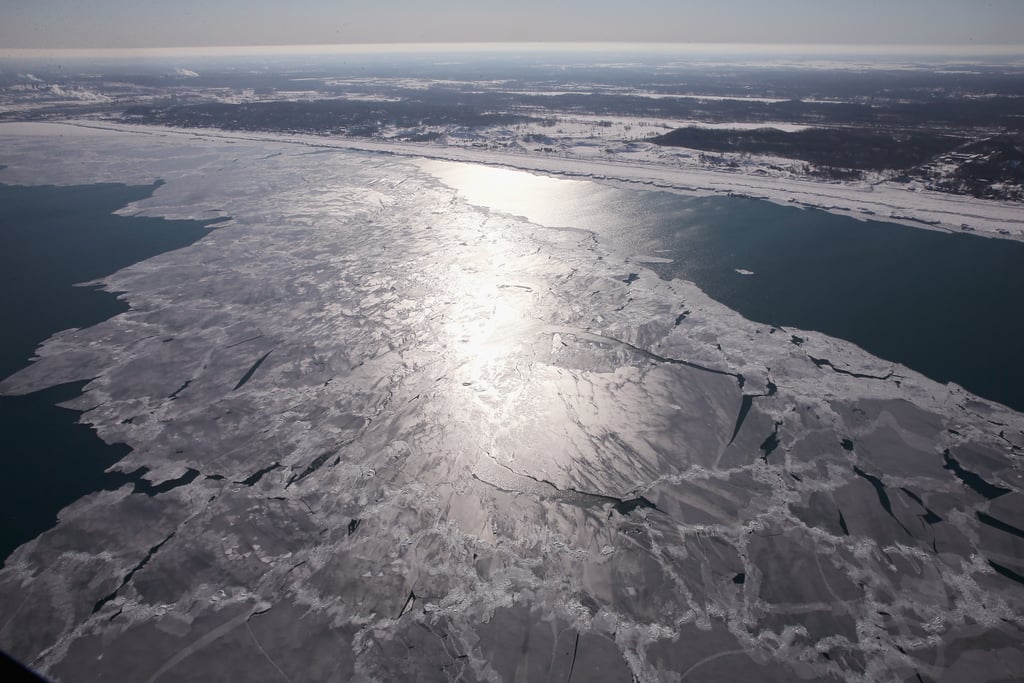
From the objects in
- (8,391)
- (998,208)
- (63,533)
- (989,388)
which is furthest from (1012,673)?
(998,208)

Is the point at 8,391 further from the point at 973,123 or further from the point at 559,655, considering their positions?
the point at 973,123

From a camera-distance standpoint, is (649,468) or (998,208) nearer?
(649,468)

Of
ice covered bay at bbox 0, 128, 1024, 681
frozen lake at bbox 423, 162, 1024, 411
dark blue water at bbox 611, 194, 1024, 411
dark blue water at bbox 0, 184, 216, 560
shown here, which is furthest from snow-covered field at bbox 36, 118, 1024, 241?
dark blue water at bbox 0, 184, 216, 560

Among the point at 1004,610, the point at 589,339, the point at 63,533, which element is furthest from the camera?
the point at 589,339

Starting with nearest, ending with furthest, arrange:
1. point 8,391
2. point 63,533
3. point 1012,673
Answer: point 1012,673, point 63,533, point 8,391

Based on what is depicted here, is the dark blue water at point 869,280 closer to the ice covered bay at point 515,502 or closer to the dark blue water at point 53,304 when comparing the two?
the ice covered bay at point 515,502

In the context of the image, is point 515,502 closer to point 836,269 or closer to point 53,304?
point 836,269

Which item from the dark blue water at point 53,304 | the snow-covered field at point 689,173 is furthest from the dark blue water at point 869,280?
the dark blue water at point 53,304

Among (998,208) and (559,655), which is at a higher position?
(998,208)
